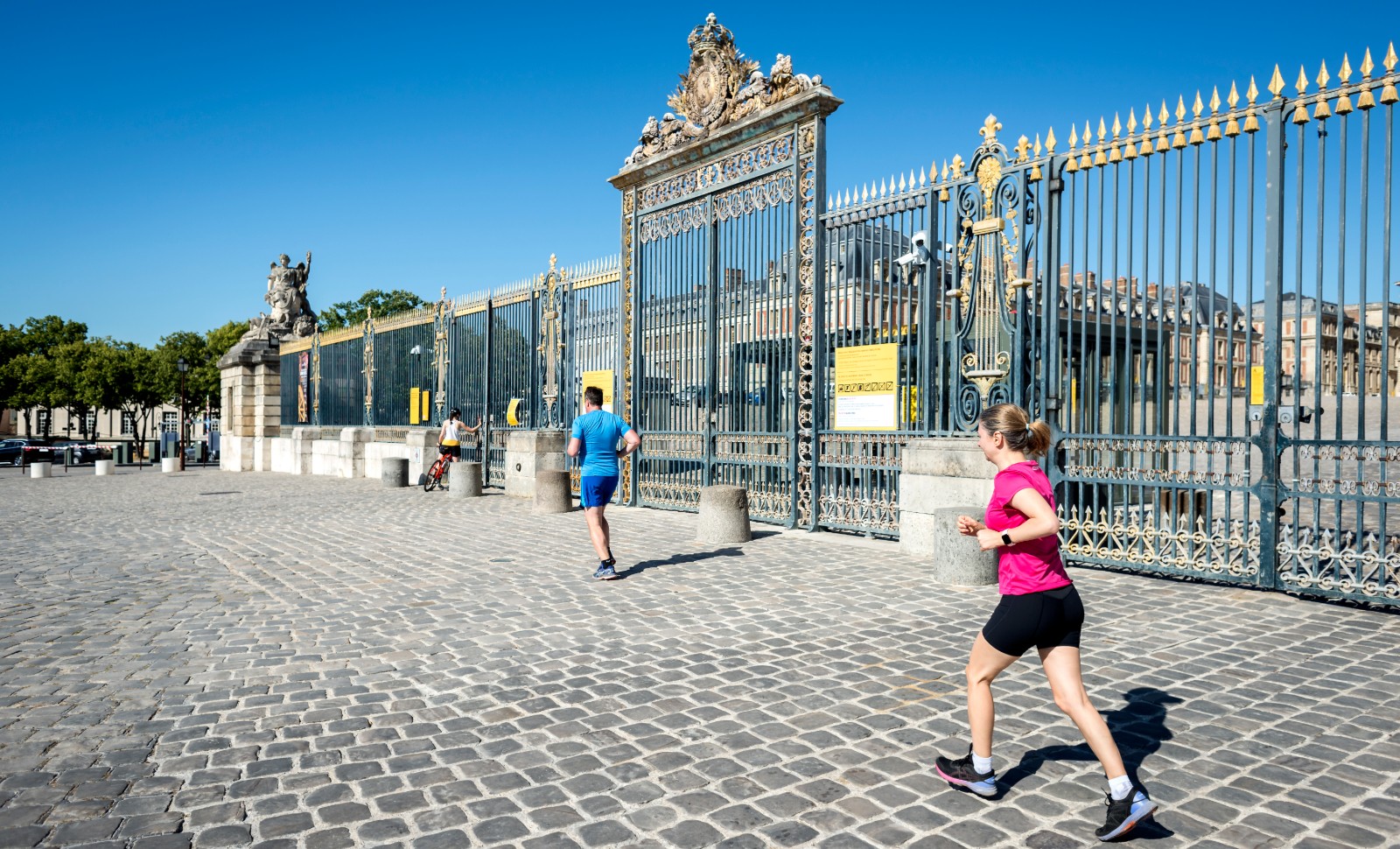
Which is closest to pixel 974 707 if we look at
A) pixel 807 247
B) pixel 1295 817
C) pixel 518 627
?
pixel 1295 817

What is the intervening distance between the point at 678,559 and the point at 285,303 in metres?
26.7

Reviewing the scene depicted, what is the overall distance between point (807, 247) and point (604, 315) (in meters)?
4.82

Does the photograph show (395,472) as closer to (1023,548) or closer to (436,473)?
(436,473)

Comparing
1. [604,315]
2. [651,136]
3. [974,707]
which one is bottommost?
[974,707]

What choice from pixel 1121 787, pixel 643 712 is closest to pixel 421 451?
pixel 643 712

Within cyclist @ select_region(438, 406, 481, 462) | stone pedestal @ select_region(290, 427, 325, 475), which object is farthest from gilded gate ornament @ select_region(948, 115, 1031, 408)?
stone pedestal @ select_region(290, 427, 325, 475)

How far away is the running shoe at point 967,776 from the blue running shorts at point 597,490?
16.9 feet

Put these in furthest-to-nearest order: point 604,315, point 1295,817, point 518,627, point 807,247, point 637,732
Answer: point 604,315 → point 807,247 → point 518,627 → point 637,732 → point 1295,817

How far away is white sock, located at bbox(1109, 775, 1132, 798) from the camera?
299 cm

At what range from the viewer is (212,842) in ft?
9.96

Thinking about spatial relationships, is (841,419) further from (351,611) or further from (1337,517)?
(351,611)

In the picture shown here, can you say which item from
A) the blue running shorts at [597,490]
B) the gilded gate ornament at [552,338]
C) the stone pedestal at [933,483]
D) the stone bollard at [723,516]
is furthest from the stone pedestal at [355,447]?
the stone pedestal at [933,483]

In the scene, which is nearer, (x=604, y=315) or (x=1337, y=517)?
(x=1337, y=517)

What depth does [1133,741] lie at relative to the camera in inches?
157
